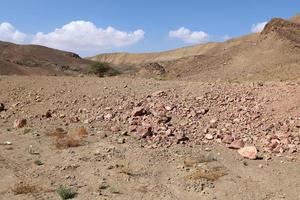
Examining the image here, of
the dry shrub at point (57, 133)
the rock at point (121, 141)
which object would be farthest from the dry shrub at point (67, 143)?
the rock at point (121, 141)

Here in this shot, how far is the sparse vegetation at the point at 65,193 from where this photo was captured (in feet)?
28.5

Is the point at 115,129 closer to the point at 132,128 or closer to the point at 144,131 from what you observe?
the point at 132,128

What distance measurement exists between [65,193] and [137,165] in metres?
2.27

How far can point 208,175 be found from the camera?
9.66m

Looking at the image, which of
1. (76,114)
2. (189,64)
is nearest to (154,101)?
(76,114)

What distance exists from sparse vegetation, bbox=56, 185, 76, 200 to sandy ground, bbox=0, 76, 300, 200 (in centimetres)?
11

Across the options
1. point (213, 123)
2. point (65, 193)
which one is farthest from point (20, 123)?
point (65, 193)

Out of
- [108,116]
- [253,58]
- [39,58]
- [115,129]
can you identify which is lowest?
[115,129]

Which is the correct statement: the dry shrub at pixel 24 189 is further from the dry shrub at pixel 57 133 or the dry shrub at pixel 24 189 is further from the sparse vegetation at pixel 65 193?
the dry shrub at pixel 57 133

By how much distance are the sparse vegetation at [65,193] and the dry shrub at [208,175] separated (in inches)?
92.9

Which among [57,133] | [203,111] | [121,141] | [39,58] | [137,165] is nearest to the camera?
[137,165]

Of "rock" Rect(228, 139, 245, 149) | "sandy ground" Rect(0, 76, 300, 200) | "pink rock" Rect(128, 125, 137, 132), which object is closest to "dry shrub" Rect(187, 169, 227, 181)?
"sandy ground" Rect(0, 76, 300, 200)

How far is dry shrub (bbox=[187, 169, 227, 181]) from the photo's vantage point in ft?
31.4

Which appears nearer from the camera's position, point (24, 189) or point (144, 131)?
point (24, 189)
